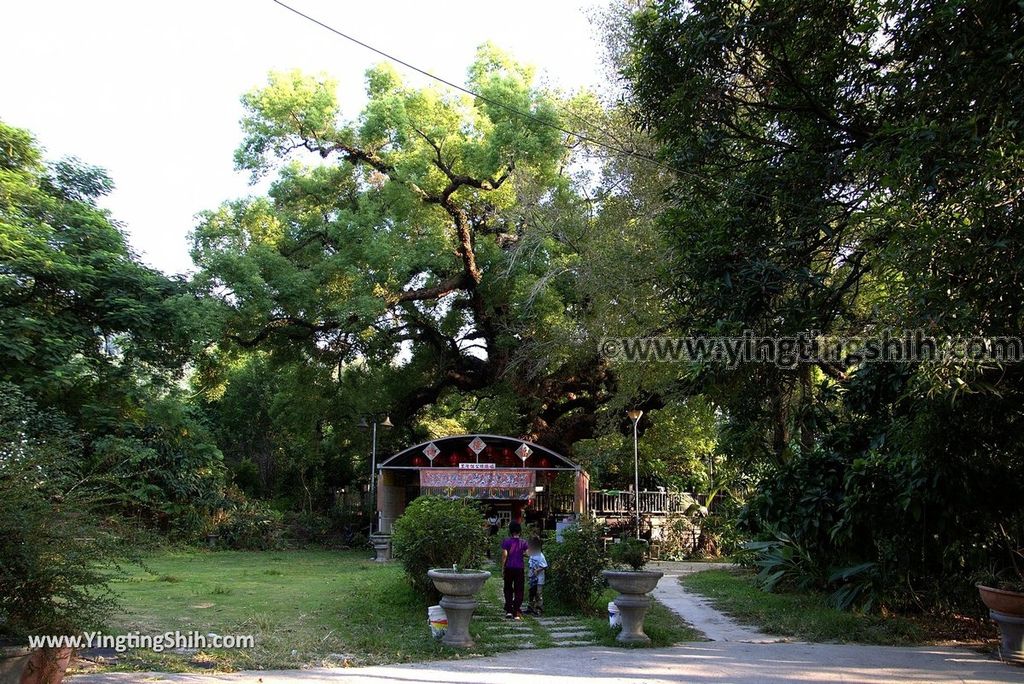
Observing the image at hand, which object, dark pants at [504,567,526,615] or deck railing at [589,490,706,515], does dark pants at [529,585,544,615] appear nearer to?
dark pants at [504,567,526,615]

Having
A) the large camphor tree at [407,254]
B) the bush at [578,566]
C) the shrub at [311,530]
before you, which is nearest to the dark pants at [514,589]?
the bush at [578,566]

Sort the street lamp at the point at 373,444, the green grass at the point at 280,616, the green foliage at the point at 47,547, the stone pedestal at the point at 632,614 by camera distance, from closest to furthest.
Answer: the green foliage at the point at 47,547
the green grass at the point at 280,616
the stone pedestal at the point at 632,614
the street lamp at the point at 373,444

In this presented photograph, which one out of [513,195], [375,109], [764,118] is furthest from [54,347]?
[764,118]

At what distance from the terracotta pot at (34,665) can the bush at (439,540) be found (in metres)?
4.78

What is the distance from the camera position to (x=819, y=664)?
765 cm

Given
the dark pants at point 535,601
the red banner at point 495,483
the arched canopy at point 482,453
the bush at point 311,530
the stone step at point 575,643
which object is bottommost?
the bush at point 311,530

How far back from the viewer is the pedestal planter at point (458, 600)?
26.4ft

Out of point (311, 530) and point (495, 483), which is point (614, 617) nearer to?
point (495, 483)

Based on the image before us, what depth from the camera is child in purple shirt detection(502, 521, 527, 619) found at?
387 inches

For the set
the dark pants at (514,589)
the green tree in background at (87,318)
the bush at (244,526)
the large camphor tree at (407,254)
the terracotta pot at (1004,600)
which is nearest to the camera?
the terracotta pot at (1004,600)

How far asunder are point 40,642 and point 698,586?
11332 millimetres

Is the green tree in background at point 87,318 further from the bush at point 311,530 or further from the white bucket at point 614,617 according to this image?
the white bucket at point 614,617

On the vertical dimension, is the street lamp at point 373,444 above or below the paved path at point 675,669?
above

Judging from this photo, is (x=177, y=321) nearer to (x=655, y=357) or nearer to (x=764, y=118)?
(x=655, y=357)
